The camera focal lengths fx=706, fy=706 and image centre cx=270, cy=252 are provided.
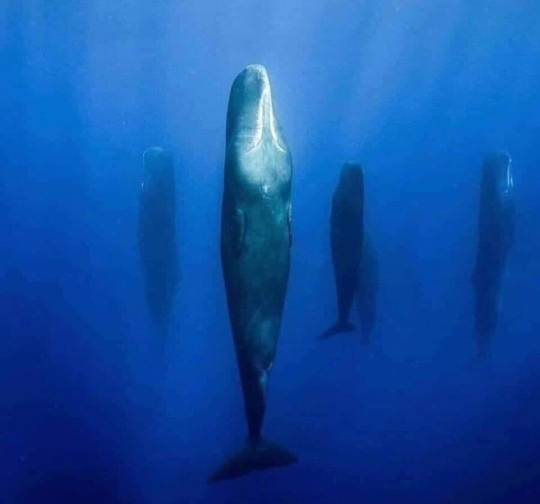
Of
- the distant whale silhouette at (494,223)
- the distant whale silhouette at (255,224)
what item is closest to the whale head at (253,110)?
the distant whale silhouette at (255,224)

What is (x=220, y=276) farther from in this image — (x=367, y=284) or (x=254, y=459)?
(x=254, y=459)

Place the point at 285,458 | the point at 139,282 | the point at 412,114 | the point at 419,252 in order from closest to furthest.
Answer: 1. the point at 285,458
2. the point at 139,282
3. the point at 419,252
4. the point at 412,114

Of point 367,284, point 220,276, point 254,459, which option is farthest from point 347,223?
point 220,276

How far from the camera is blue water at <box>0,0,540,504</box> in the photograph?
12453 millimetres

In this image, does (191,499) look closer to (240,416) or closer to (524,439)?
(240,416)

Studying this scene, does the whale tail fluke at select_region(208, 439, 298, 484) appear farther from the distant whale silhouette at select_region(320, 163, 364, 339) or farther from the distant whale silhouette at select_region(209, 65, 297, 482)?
the distant whale silhouette at select_region(320, 163, 364, 339)

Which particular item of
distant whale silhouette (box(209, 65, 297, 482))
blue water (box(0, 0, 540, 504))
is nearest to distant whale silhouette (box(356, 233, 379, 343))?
distant whale silhouette (box(209, 65, 297, 482))

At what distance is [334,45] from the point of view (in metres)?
18.6

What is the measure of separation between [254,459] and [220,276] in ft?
36.7

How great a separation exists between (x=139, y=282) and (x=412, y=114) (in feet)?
41.1

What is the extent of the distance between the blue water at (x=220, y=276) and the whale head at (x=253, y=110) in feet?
28.0

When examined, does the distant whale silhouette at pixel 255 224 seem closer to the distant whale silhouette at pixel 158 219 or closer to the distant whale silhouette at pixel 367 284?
the distant whale silhouette at pixel 367 284

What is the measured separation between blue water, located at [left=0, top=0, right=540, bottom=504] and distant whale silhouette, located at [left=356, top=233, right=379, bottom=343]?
3.90m

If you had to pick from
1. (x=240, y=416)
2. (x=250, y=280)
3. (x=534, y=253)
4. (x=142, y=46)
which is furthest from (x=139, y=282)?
(x=250, y=280)
